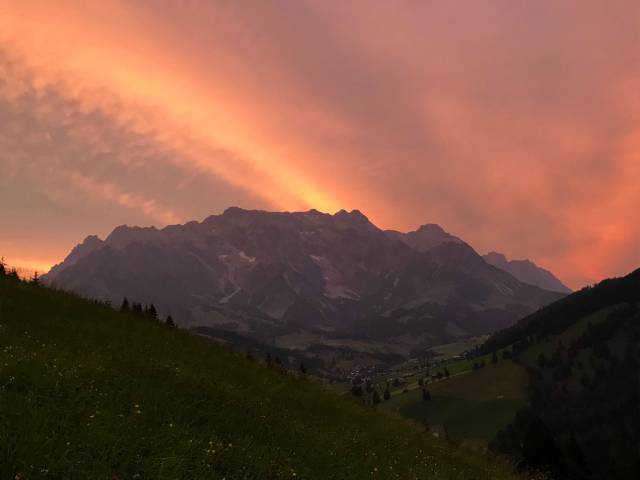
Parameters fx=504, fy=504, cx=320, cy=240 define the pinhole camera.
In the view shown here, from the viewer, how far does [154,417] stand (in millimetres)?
11836

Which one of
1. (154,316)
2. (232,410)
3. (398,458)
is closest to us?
(232,410)

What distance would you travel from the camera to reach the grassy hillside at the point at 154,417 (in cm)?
916

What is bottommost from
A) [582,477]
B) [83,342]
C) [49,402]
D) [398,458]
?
[582,477]

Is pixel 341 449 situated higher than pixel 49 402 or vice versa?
pixel 49 402

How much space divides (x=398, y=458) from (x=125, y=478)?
1103 cm

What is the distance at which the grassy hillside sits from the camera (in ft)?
30.1

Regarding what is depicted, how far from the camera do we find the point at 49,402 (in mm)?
10531

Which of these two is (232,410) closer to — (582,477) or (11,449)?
(11,449)

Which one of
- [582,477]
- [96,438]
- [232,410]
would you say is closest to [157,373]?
[232,410]

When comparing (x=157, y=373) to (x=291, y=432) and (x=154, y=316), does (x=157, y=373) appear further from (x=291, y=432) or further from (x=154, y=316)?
(x=154, y=316)

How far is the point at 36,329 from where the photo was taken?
17.9 meters

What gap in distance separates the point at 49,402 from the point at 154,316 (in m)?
18.7

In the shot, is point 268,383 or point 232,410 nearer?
point 232,410

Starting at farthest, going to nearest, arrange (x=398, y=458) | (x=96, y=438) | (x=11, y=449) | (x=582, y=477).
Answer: (x=582, y=477), (x=398, y=458), (x=96, y=438), (x=11, y=449)
